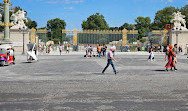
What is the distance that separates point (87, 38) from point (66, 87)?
3616cm

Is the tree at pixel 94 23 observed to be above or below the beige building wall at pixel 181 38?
above

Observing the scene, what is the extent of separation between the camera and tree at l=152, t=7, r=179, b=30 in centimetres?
7956

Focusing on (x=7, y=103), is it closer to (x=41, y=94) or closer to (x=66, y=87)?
(x=41, y=94)

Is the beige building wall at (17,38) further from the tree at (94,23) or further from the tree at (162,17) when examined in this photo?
the tree at (162,17)

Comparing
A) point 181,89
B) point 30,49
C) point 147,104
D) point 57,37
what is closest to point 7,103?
point 147,104

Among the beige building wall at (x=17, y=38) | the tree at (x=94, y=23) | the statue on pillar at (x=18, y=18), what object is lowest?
the beige building wall at (x=17, y=38)

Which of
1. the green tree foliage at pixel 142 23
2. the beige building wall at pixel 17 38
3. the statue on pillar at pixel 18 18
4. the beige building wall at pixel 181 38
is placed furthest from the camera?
the green tree foliage at pixel 142 23

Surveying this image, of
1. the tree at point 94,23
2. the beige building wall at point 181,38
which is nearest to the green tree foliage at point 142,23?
the tree at point 94,23

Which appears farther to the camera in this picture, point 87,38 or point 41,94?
point 87,38

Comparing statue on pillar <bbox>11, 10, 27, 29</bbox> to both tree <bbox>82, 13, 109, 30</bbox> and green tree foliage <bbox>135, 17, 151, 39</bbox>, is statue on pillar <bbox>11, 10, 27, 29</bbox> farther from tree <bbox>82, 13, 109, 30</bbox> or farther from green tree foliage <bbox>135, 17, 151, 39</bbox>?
green tree foliage <bbox>135, 17, 151, 39</bbox>

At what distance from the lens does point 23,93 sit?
7.46m

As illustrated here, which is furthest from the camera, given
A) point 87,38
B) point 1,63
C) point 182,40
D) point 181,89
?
point 87,38

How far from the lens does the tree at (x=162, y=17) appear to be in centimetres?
7956

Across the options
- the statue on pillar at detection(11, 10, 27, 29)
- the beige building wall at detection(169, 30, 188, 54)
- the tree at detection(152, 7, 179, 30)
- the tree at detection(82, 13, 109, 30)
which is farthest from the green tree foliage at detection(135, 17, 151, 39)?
the statue on pillar at detection(11, 10, 27, 29)
